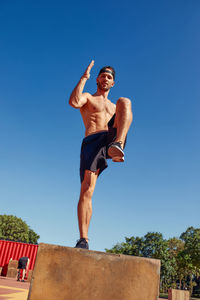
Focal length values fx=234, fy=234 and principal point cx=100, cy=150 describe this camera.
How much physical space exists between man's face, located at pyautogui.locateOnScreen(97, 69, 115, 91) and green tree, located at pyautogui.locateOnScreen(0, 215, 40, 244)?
5414 cm

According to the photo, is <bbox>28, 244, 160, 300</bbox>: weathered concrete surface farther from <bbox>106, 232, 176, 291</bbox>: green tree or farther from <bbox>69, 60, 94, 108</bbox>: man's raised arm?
<bbox>106, 232, 176, 291</bbox>: green tree

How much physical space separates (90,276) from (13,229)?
56.3 meters

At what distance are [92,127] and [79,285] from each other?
1829 millimetres

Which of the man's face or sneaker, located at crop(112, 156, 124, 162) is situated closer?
sneaker, located at crop(112, 156, 124, 162)

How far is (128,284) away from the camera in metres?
1.47

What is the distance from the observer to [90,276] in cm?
147

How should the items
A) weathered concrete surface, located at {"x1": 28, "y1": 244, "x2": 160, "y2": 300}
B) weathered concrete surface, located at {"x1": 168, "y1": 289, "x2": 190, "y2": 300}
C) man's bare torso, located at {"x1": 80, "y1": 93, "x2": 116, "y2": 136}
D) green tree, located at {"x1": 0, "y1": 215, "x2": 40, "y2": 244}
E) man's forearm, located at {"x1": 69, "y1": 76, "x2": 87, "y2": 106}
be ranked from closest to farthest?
1. weathered concrete surface, located at {"x1": 28, "y1": 244, "x2": 160, "y2": 300}
2. man's forearm, located at {"x1": 69, "y1": 76, "x2": 87, "y2": 106}
3. man's bare torso, located at {"x1": 80, "y1": 93, "x2": 116, "y2": 136}
4. weathered concrete surface, located at {"x1": 168, "y1": 289, "x2": 190, "y2": 300}
5. green tree, located at {"x1": 0, "y1": 215, "x2": 40, "y2": 244}

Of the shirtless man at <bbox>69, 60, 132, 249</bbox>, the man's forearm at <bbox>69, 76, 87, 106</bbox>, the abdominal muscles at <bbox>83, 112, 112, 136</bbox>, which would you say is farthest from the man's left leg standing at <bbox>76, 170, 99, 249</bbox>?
the man's forearm at <bbox>69, 76, 87, 106</bbox>

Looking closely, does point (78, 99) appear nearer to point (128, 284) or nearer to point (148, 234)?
point (128, 284)

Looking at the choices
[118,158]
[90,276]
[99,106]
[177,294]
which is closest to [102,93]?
[99,106]

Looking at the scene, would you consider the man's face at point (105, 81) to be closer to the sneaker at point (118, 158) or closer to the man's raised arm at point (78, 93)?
the man's raised arm at point (78, 93)

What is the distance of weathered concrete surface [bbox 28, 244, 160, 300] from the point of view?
1.44 metres

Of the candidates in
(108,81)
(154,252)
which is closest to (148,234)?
(154,252)

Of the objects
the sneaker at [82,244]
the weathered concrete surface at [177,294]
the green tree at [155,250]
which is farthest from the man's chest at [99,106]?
the green tree at [155,250]
